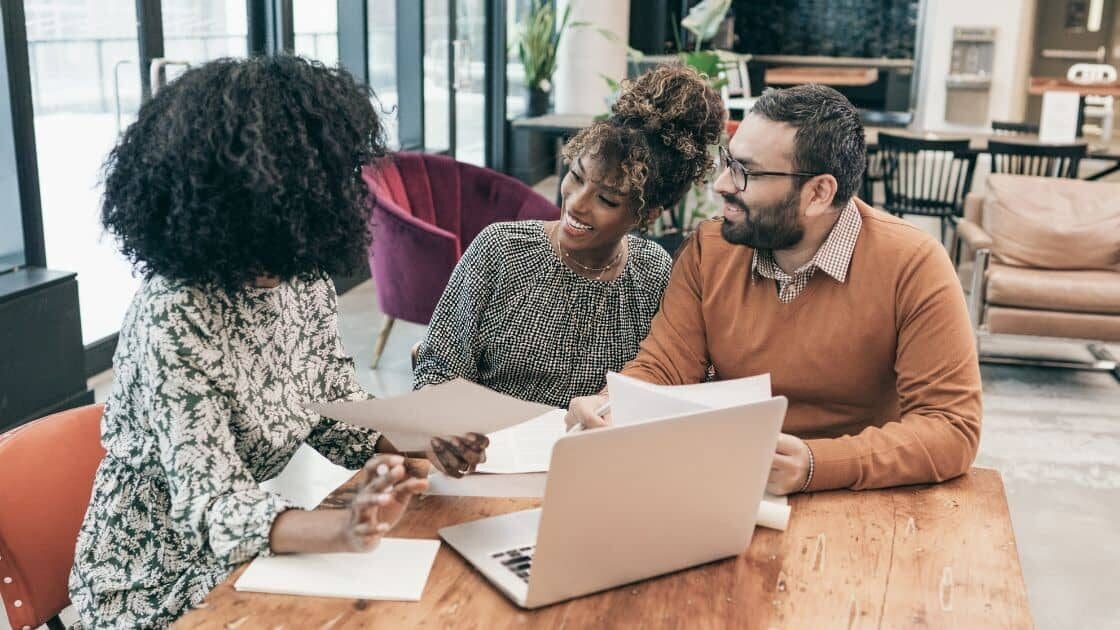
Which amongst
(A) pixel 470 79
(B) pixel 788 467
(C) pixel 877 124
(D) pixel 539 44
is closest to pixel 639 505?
(B) pixel 788 467

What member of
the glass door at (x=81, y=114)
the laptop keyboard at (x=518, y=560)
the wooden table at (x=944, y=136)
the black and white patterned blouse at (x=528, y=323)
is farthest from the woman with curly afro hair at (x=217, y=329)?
the wooden table at (x=944, y=136)

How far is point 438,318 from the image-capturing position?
6.77 feet

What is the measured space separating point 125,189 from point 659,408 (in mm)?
711

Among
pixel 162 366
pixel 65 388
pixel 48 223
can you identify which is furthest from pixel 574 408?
pixel 48 223

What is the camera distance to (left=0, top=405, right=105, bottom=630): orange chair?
1385mm

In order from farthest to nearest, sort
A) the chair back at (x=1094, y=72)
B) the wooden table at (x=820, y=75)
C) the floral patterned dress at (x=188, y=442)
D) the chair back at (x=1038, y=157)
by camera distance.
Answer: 1. the wooden table at (x=820, y=75)
2. the chair back at (x=1094, y=72)
3. the chair back at (x=1038, y=157)
4. the floral patterned dress at (x=188, y=442)

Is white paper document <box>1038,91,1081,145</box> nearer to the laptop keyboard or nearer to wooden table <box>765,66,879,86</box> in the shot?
wooden table <box>765,66,879,86</box>

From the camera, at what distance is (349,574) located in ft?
4.03

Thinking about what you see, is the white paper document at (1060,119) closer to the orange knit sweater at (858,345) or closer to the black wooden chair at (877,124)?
the black wooden chair at (877,124)

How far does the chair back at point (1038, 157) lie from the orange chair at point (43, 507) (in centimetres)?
570

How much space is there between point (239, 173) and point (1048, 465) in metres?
3.31

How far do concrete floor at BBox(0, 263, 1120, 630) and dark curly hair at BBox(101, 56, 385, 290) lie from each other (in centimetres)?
157

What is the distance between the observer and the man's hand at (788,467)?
4.92 feet

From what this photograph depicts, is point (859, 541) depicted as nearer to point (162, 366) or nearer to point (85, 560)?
point (162, 366)
